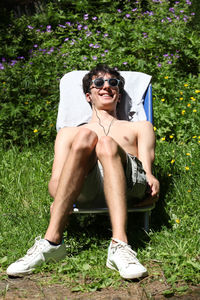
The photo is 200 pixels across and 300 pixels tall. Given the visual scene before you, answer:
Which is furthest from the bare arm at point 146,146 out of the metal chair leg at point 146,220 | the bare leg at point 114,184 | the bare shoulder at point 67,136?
the bare shoulder at point 67,136

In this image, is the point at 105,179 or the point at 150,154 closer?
the point at 105,179

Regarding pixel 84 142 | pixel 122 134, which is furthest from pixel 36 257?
pixel 122 134

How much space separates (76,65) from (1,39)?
2.23 metres

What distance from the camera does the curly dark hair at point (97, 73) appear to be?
361 cm

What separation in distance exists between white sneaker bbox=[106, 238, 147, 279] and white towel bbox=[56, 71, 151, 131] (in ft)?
4.78

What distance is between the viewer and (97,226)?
3.30 meters

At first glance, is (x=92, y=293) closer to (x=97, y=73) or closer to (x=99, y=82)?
(x=99, y=82)

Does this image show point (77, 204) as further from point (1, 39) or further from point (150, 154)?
point (1, 39)

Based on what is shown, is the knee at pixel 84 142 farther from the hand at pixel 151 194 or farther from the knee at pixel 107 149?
the hand at pixel 151 194

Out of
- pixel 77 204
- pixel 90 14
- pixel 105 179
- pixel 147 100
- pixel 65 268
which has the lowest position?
pixel 65 268

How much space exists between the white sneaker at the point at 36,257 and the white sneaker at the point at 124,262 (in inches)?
13.5

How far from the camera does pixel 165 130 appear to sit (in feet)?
15.1

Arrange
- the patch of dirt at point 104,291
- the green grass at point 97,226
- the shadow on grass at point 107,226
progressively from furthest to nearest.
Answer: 1. the shadow on grass at point 107,226
2. the green grass at point 97,226
3. the patch of dirt at point 104,291

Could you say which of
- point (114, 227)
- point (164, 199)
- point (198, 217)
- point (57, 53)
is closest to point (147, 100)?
point (164, 199)
